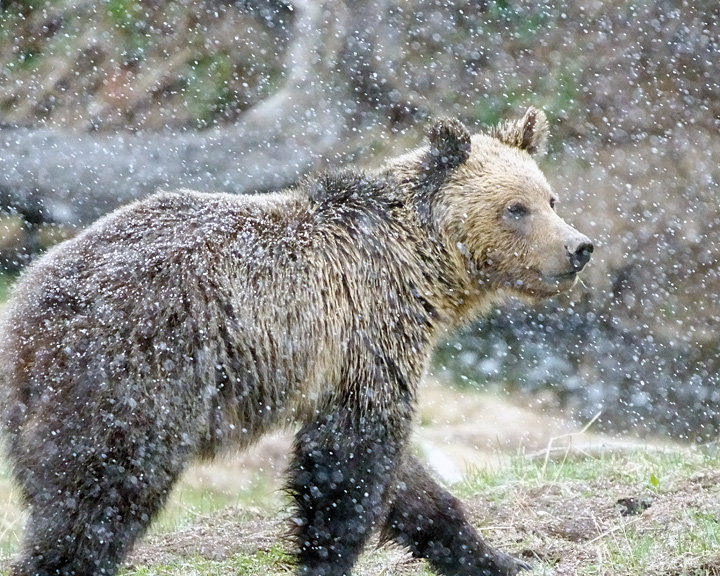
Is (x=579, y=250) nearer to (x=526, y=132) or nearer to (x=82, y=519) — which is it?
(x=526, y=132)

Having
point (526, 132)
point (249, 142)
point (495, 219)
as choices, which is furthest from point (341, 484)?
point (249, 142)

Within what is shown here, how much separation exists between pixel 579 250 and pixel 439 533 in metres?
1.68

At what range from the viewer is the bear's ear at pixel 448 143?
507 cm

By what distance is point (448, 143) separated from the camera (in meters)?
5.11

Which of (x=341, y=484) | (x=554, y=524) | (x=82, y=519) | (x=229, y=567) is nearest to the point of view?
(x=82, y=519)

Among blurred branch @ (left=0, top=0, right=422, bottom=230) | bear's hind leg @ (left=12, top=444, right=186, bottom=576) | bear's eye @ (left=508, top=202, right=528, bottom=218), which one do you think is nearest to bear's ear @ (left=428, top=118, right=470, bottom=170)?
bear's eye @ (left=508, top=202, right=528, bottom=218)

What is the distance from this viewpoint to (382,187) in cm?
513

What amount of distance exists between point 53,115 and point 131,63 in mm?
1202

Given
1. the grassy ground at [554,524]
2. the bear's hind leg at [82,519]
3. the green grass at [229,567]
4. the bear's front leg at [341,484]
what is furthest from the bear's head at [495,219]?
the bear's hind leg at [82,519]

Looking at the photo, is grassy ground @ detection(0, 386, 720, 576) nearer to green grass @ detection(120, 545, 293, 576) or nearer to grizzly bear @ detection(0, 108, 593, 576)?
green grass @ detection(120, 545, 293, 576)

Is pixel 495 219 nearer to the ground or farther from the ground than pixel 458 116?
farther from the ground

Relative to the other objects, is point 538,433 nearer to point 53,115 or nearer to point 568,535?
point 568,535

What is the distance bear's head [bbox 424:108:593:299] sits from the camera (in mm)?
5027

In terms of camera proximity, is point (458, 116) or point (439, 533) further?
point (458, 116)
